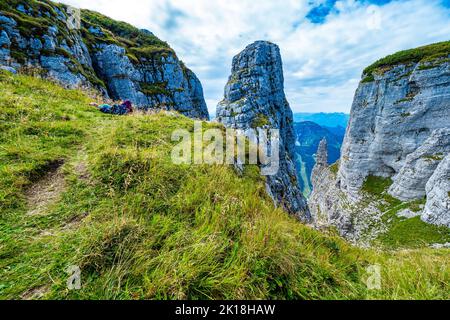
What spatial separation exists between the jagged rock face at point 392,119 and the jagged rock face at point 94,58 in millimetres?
67278

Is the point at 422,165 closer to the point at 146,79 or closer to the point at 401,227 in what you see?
the point at 401,227

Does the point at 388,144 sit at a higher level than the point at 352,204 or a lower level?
higher

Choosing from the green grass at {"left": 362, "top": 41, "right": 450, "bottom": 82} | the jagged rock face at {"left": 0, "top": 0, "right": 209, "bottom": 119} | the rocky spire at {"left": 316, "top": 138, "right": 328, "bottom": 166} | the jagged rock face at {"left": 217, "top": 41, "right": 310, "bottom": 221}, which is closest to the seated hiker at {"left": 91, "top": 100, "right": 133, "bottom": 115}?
the jagged rock face at {"left": 0, "top": 0, "right": 209, "bottom": 119}

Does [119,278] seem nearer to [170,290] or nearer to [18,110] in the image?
[170,290]

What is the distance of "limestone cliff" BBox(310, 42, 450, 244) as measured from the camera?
5084 centimetres

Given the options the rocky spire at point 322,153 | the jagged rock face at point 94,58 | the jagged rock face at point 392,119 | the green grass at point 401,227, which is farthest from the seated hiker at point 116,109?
the rocky spire at point 322,153

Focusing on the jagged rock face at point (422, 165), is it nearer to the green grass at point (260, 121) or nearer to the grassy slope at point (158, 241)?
the green grass at point (260, 121)

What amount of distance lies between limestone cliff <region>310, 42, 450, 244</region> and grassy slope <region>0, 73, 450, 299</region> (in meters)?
55.4

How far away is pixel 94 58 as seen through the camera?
2372 inches

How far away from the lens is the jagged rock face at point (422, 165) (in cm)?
5009

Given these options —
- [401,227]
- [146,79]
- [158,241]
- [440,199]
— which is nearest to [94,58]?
[146,79]
